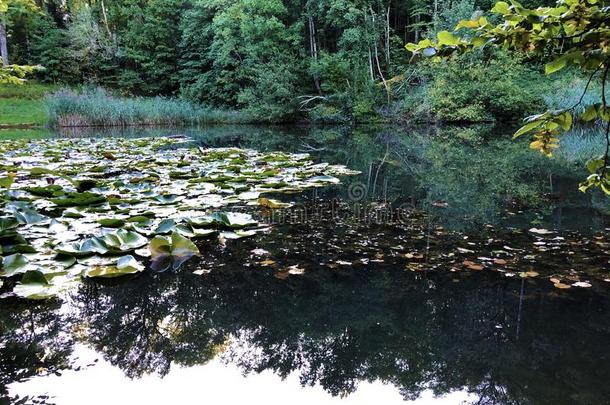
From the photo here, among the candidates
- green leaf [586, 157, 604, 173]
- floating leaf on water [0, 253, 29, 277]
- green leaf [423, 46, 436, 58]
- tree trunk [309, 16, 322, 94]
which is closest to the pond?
floating leaf on water [0, 253, 29, 277]

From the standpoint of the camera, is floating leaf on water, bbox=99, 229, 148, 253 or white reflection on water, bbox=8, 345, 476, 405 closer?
white reflection on water, bbox=8, 345, 476, 405

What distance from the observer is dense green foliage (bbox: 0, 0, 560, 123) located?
15.8 metres

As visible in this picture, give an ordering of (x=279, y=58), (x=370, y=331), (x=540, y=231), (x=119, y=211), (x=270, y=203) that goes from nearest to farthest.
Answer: (x=370, y=331)
(x=540, y=231)
(x=119, y=211)
(x=270, y=203)
(x=279, y=58)

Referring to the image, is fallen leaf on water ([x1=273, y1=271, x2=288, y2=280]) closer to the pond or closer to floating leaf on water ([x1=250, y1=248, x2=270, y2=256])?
the pond

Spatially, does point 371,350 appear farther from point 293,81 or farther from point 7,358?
point 293,81

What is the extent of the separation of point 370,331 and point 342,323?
0.42 feet

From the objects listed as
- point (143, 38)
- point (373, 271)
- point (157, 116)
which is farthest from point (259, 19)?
point (373, 271)

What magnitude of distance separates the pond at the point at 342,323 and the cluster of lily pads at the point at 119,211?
0.14 metres

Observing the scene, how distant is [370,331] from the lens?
168 cm

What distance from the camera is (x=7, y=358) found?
142 cm

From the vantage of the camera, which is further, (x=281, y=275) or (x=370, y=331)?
(x=281, y=275)

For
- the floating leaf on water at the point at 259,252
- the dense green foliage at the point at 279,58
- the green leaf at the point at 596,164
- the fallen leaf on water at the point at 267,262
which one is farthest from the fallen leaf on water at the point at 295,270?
the dense green foliage at the point at 279,58

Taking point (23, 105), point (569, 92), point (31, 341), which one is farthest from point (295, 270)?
point (23, 105)

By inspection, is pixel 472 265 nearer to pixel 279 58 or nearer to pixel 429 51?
pixel 429 51
